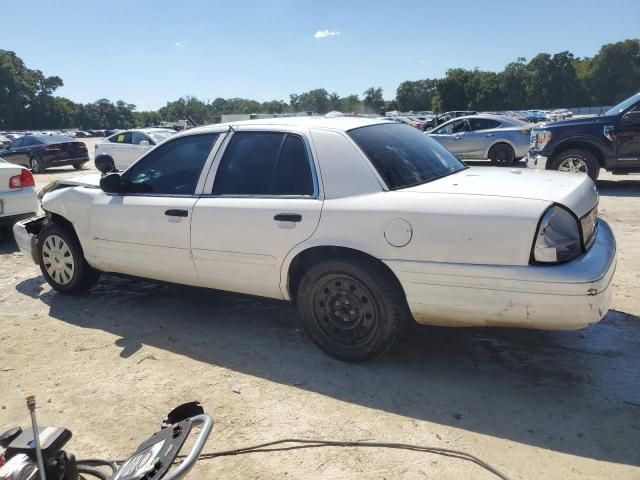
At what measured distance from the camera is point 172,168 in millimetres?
4352

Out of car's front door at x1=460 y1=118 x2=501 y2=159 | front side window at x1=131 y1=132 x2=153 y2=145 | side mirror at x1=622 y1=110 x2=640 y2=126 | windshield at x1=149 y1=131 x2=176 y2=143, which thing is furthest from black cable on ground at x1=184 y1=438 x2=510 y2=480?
front side window at x1=131 y1=132 x2=153 y2=145

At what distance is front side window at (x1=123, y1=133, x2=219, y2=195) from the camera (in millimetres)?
4191

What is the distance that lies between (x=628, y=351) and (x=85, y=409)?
136 inches

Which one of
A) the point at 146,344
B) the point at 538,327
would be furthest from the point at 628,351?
the point at 146,344

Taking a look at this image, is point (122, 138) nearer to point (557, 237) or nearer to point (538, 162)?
point (538, 162)

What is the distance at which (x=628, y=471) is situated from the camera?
2.46 metres

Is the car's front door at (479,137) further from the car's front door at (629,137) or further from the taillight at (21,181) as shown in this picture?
the taillight at (21,181)

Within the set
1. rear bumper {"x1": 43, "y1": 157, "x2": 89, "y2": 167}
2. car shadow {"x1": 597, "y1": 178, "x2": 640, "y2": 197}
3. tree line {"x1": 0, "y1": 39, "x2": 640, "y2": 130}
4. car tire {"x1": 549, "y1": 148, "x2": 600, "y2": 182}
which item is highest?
tree line {"x1": 0, "y1": 39, "x2": 640, "y2": 130}

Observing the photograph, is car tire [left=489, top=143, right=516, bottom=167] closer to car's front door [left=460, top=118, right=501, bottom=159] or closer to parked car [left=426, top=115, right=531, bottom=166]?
parked car [left=426, top=115, right=531, bottom=166]

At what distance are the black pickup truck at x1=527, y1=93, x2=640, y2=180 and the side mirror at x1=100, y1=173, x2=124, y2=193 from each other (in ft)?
25.7

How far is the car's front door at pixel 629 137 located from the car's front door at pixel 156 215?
8096 mm

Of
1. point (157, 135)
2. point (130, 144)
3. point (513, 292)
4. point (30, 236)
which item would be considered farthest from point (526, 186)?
point (130, 144)

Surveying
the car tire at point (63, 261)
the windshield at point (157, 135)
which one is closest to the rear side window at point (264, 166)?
the car tire at point (63, 261)

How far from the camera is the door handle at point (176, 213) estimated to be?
13.3 feet
